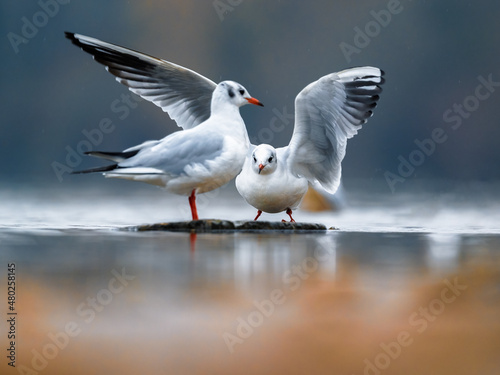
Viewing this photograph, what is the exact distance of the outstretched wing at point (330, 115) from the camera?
5289 mm

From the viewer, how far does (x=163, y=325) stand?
2.89 metres

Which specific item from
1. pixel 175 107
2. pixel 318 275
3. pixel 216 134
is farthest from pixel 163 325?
pixel 175 107

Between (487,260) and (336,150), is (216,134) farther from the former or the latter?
(487,260)

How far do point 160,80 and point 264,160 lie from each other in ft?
3.79

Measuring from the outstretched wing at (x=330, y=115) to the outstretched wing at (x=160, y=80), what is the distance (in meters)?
0.84

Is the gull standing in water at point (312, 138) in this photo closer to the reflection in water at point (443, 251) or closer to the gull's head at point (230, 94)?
the gull's head at point (230, 94)

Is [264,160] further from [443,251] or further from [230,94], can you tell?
[443,251]

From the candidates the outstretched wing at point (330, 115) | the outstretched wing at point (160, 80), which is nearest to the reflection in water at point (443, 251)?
the outstretched wing at point (330, 115)

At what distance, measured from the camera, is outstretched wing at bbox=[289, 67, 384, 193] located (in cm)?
529

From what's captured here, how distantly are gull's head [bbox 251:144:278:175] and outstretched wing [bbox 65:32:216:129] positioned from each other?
0.83 m

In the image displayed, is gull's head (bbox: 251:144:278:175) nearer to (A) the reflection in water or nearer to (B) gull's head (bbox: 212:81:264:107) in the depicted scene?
(B) gull's head (bbox: 212:81:264:107)

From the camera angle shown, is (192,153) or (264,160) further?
(264,160)

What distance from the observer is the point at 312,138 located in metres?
5.55

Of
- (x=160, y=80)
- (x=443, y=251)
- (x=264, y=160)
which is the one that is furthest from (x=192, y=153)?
(x=443, y=251)
